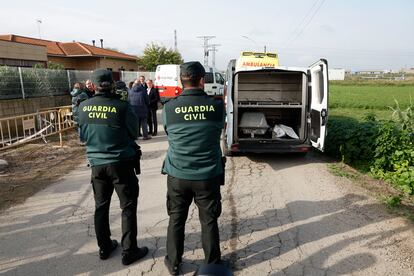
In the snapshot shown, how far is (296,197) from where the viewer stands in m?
5.07

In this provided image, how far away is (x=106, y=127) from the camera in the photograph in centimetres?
311

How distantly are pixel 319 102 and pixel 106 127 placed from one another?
4.69 metres

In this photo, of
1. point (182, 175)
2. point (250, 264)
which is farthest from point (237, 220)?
point (182, 175)

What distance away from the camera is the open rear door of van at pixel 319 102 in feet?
20.3

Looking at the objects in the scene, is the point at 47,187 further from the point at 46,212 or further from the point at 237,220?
the point at 237,220

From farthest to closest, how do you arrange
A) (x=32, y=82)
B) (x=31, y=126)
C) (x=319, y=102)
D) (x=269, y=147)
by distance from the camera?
(x=32, y=82)
(x=31, y=126)
(x=269, y=147)
(x=319, y=102)

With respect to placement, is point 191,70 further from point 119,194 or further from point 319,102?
point 319,102

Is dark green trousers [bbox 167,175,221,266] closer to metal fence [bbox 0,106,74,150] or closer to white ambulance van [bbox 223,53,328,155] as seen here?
white ambulance van [bbox 223,53,328,155]

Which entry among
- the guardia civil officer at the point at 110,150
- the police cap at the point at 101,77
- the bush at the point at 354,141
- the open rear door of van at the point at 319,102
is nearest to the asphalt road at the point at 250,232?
the guardia civil officer at the point at 110,150

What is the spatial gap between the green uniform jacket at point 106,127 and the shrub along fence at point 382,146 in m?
4.57

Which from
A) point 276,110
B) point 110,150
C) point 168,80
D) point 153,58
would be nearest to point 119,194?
point 110,150

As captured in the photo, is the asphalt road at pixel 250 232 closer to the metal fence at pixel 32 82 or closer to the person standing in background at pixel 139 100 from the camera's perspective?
the person standing in background at pixel 139 100

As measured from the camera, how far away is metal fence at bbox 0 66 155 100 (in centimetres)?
1047

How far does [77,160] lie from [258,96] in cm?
462
